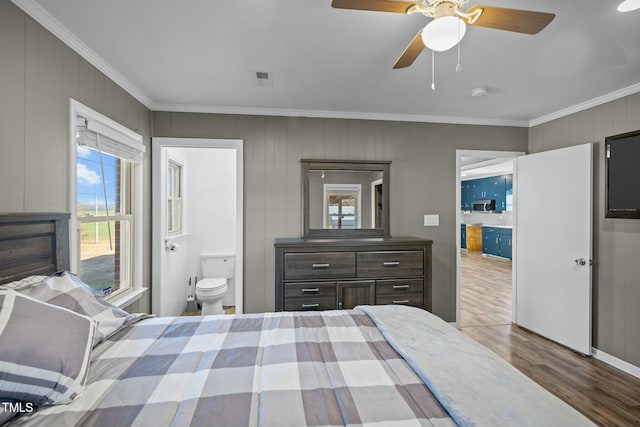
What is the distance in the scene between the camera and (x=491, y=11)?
3.99ft

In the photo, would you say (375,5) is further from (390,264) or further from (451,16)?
(390,264)

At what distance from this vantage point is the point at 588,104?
2.88 m

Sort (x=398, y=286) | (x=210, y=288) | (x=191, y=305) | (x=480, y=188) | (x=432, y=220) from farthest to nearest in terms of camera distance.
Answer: (x=480, y=188) < (x=191, y=305) < (x=210, y=288) < (x=432, y=220) < (x=398, y=286)

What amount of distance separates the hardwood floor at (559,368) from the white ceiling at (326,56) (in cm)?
251

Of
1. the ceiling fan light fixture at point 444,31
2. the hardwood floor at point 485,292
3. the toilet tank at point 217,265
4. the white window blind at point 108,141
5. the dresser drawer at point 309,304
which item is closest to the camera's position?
the ceiling fan light fixture at point 444,31

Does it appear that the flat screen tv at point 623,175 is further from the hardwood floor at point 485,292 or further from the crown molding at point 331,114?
the hardwood floor at point 485,292

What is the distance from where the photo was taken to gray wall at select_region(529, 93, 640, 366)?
253 centimetres

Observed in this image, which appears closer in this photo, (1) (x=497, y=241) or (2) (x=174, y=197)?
(2) (x=174, y=197)

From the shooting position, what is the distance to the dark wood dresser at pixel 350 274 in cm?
269

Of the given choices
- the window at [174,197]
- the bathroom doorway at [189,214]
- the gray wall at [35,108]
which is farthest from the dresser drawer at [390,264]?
the window at [174,197]

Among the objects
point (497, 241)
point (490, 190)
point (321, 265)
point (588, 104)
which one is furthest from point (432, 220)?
point (490, 190)

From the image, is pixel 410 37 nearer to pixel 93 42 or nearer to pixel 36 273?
pixel 93 42

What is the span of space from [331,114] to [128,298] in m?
2.68

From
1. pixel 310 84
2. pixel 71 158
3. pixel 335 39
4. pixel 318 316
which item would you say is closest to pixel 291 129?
pixel 310 84
